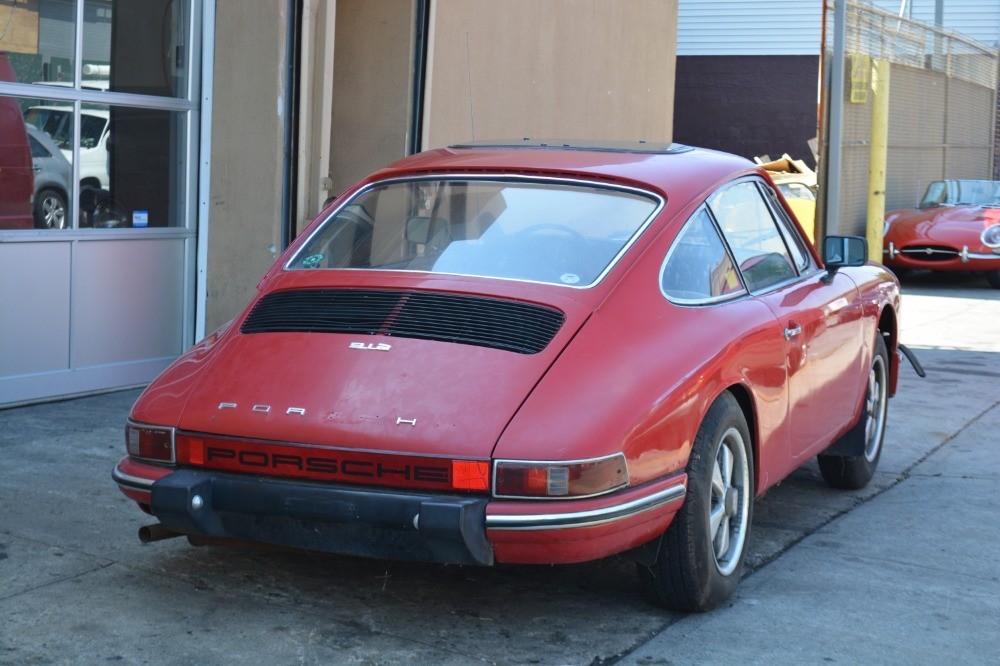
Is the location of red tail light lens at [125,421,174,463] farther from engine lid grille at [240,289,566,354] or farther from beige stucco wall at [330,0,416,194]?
beige stucco wall at [330,0,416,194]

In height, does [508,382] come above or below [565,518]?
above

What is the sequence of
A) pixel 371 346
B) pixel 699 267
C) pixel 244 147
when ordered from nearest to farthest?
pixel 371 346 → pixel 699 267 → pixel 244 147

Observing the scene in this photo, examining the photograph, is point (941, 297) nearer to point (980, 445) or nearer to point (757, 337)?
point (980, 445)

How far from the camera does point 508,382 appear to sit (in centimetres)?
381

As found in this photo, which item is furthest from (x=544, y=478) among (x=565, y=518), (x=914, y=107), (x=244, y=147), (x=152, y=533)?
(x=914, y=107)

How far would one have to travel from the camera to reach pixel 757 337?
4.60m

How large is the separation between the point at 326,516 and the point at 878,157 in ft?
35.1

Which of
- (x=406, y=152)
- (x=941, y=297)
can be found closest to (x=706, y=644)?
(x=406, y=152)

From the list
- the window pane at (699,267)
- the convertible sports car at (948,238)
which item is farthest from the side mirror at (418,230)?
the convertible sports car at (948,238)

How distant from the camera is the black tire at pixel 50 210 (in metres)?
7.36

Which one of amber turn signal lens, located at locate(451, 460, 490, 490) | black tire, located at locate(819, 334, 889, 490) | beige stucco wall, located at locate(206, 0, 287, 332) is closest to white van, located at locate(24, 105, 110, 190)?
beige stucco wall, located at locate(206, 0, 287, 332)

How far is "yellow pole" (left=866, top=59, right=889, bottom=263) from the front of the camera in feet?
42.4

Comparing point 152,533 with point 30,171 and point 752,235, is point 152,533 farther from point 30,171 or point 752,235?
point 30,171

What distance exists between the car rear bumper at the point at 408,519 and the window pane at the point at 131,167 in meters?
4.14
